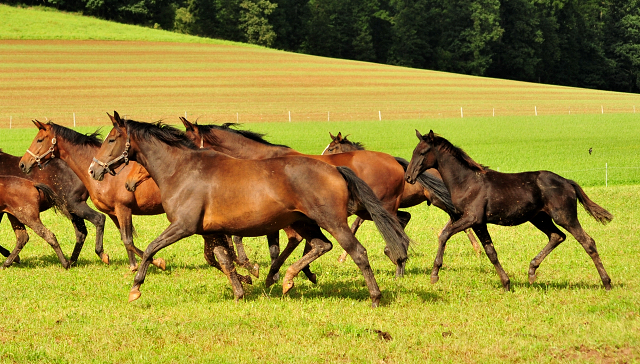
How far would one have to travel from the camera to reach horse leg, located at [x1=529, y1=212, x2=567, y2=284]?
9.77 m

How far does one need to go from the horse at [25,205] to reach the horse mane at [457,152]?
6.38 meters

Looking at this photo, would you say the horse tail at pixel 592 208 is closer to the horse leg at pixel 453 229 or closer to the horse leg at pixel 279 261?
the horse leg at pixel 453 229

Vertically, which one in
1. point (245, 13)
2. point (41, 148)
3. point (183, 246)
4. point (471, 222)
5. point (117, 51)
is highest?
point (245, 13)

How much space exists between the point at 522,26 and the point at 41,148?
291 feet

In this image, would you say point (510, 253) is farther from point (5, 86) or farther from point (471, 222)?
point (5, 86)

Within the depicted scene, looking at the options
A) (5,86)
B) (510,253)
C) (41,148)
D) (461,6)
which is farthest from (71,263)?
(461,6)

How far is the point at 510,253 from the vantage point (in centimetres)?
1184

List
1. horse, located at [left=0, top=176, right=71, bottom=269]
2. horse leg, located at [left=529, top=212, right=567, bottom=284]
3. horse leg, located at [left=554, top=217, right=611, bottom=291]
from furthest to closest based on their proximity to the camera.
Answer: horse, located at [left=0, top=176, right=71, bottom=269]
horse leg, located at [left=529, top=212, right=567, bottom=284]
horse leg, located at [left=554, top=217, right=611, bottom=291]

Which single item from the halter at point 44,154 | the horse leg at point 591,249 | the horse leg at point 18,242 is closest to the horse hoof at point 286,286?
the horse leg at point 591,249

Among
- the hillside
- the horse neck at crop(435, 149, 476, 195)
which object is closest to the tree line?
the hillside

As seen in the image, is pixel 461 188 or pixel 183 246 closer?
pixel 461 188

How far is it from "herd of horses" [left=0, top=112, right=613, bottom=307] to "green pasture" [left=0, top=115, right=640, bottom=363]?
0.41 m

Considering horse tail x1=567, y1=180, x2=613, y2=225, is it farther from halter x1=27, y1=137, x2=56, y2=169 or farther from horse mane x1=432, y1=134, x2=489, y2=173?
halter x1=27, y1=137, x2=56, y2=169

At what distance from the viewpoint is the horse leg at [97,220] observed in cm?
1162
